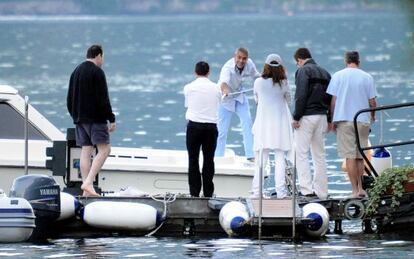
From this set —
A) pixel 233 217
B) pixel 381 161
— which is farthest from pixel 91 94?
pixel 381 161

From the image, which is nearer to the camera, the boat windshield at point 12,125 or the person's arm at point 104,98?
the person's arm at point 104,98

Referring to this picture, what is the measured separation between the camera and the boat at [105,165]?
20.5m

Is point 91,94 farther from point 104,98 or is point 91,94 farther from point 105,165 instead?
point 105,165

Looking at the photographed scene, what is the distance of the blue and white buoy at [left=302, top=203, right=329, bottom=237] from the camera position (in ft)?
59.7

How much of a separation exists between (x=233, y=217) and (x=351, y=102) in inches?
79.5

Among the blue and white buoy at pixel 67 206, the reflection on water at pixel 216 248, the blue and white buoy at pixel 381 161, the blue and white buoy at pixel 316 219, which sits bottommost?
the reflection on water at pixel 216 248

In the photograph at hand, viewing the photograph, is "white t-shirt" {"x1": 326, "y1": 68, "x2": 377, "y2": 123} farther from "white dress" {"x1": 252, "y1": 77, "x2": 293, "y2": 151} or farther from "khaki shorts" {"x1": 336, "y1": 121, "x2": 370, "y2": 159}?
"white dress" {"x1": 252, "y1": 77, "x2": 293, "y2": 151}

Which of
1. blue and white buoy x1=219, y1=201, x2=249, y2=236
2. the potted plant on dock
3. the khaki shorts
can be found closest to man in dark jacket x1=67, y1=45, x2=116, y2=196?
blue and white buoy x1=219, y1=201, x2=249, y2=236

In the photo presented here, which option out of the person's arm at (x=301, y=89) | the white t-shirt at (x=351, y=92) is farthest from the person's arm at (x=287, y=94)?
the white t-shirt at (x=351, y=92)

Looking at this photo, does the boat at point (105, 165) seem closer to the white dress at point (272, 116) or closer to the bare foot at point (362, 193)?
the white dress at point (272, 116)

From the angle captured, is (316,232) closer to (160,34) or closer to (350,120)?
(350,120)

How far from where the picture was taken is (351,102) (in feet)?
62.4

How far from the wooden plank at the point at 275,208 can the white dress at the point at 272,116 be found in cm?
92

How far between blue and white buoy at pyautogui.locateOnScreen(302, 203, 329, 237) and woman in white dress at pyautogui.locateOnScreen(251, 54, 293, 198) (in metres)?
0.90
